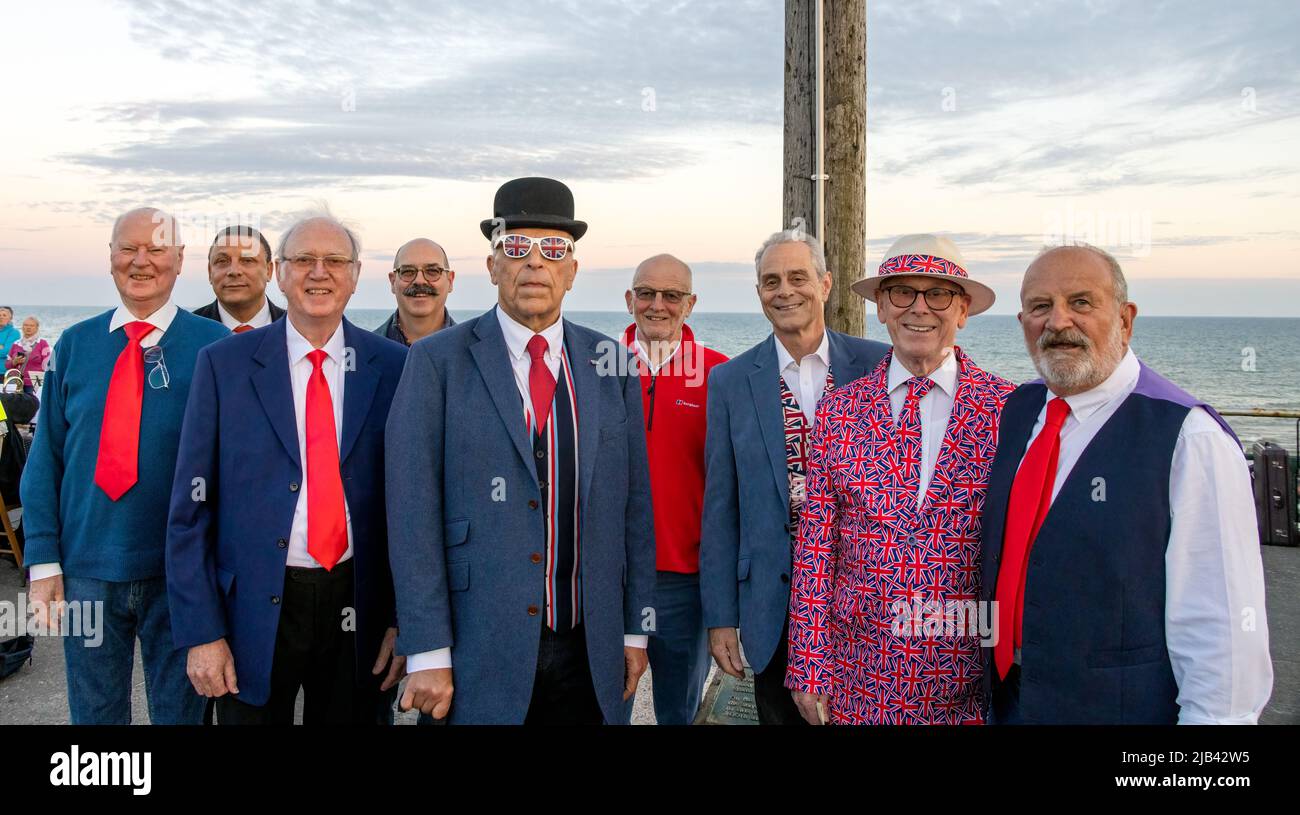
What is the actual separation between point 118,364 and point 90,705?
1.16m

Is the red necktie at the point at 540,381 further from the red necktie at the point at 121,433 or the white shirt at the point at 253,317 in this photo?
the white shirt at the point at 253,317

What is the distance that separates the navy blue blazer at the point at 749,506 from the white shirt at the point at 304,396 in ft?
3.99

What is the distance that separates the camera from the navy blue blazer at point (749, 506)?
2736 millimetres

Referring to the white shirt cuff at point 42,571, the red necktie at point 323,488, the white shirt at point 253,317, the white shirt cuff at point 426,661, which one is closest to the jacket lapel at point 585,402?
the white shirt cuff at point 426,661

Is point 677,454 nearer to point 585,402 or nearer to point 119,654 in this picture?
point 585,402

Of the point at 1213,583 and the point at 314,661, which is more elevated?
the point at 1213,583

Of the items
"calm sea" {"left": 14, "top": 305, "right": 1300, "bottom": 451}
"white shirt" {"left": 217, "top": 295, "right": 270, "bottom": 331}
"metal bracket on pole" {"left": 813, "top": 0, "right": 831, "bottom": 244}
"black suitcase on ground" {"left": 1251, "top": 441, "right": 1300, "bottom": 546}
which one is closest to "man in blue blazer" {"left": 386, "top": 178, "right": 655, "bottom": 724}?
"metal bracket on pole" {"left": 813, "top": 0, "right": 831, "bottom": 244}

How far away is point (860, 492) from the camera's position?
97.3 inches

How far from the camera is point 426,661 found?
2293mm

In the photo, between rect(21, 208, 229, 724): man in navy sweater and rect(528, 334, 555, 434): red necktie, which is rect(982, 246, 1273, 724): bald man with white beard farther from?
rect(21, 208, 229, 724): man in navy sweater

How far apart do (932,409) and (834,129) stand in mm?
2184

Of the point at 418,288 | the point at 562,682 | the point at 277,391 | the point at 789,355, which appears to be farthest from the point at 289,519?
the point at 418,288

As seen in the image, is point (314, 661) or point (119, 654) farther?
point (119, 654)
